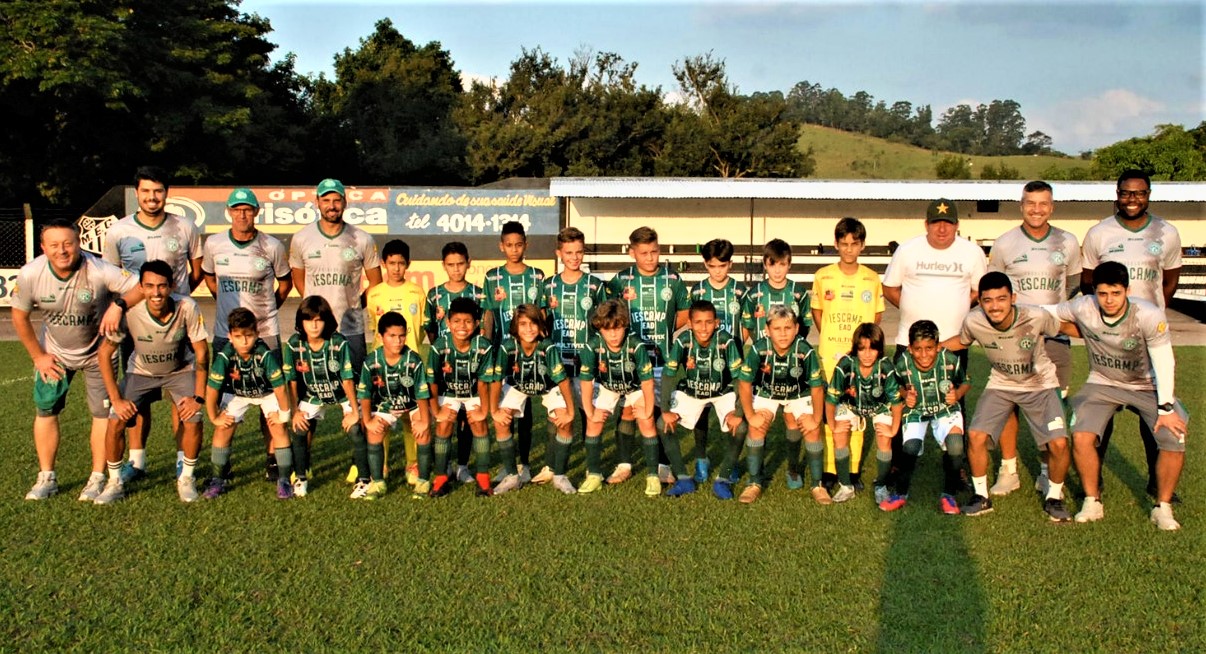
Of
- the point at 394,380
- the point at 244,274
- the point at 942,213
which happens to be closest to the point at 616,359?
the point at 394,380

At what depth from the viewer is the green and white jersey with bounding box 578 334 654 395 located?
6.67 metres

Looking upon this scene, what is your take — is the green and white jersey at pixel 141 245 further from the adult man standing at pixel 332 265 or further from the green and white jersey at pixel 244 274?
the adult man standing at pixel 332 265

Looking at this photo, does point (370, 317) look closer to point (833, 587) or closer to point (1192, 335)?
point (833, 587)

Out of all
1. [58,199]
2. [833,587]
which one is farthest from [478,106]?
[833,587]

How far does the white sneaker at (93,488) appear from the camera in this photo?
20.7 feet

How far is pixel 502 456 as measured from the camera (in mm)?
6723

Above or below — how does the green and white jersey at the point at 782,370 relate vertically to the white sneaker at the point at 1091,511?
above

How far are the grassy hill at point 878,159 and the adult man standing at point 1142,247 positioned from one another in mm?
63083

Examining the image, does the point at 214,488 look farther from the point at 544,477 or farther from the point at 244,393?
the point at 544,477

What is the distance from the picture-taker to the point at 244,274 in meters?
6.82

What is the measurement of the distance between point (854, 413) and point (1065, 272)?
5.56ft

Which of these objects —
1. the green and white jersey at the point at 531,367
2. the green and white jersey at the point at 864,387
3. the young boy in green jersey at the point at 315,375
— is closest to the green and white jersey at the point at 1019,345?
the green and white jersey at the point at 864,387

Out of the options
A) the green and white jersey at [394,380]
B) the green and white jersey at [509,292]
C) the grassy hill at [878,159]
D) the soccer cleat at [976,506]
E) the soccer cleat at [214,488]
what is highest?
the grassy hill at [878,159]

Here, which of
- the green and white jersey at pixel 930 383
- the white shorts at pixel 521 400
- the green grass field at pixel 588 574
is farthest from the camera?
the white shorts at pixel 521 400
